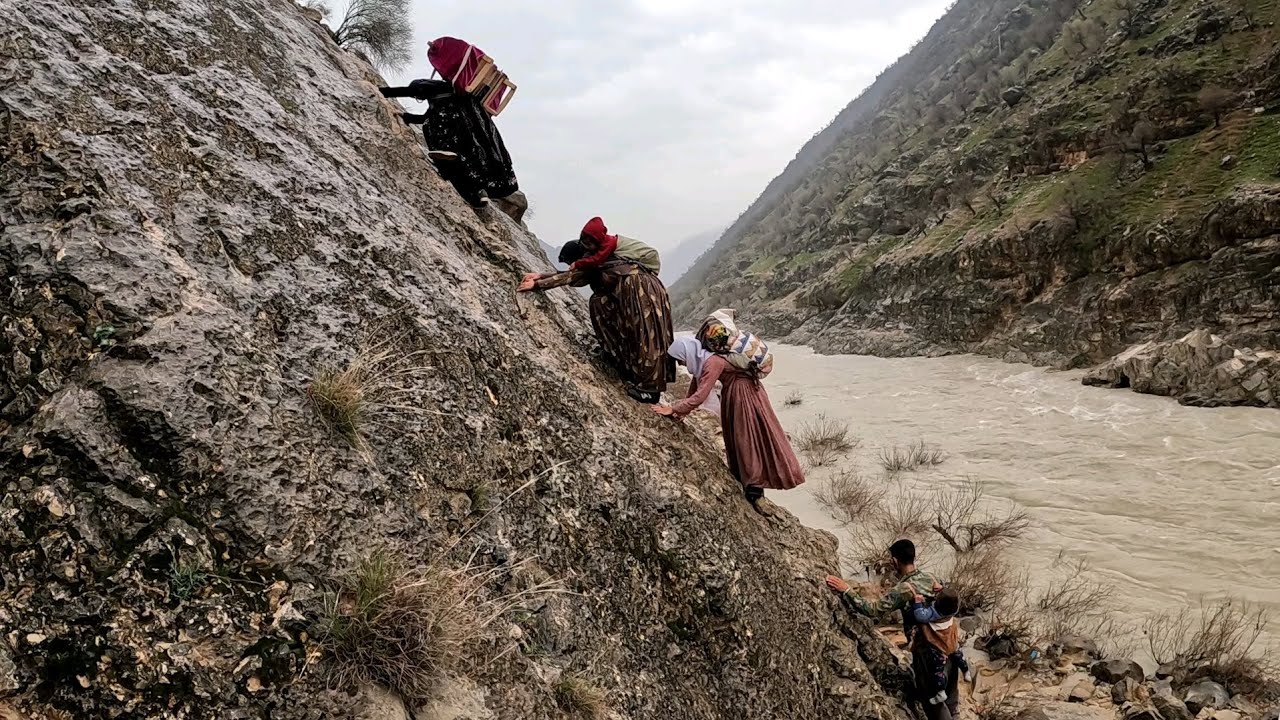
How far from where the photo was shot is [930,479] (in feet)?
35.9

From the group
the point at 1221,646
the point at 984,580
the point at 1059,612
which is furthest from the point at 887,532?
the point at 1221,646

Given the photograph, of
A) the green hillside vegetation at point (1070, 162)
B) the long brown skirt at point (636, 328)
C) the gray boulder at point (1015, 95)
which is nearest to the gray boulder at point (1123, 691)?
the long brown skirt at point (636, 328)

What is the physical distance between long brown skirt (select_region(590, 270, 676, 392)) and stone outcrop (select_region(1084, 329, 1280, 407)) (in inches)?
507

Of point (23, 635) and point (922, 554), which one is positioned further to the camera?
point (922, 554)

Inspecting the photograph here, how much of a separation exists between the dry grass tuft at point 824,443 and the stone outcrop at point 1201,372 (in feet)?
19.4

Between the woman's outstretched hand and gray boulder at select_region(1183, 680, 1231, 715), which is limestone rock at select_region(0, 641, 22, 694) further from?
gray boulder at select_region(1183, 680, 1231, 715)

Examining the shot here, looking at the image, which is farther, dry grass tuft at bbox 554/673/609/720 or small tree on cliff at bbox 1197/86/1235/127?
small tree on cliff at bbox 1197/86/1235/127

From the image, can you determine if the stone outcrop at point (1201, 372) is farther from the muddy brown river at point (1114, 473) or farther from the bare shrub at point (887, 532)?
the bare shrub at point (887, 532)

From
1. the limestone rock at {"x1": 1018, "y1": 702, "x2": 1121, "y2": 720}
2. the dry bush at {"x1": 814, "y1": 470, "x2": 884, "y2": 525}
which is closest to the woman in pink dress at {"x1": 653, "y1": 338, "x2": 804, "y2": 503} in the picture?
the limestone rock at {"x1": 1018, "y1": 702, "x2": 1121, "y2": 720}

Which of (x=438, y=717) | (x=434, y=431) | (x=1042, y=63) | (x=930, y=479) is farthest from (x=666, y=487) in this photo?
(x=1042, y=63)

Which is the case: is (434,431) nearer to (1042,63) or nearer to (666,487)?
(666,487)

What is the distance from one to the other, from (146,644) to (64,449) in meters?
0.51

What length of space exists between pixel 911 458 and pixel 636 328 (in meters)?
9.54

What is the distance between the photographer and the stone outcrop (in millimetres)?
11438
